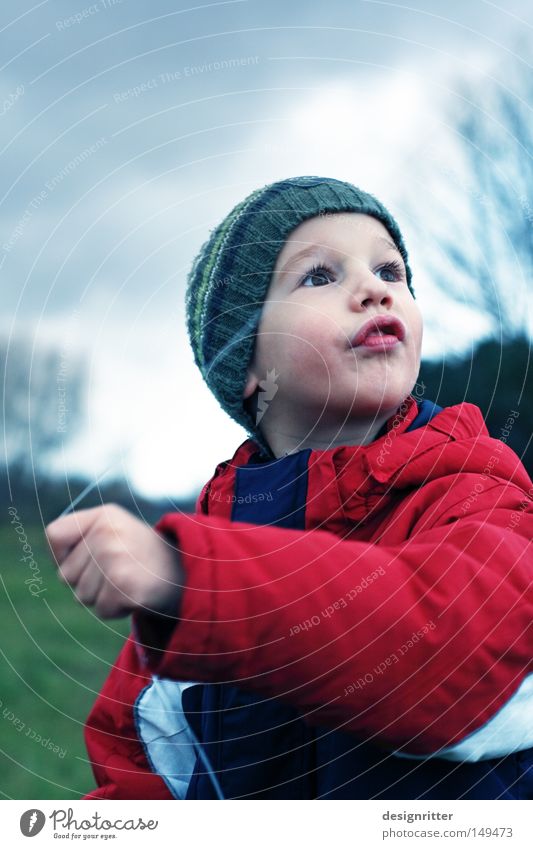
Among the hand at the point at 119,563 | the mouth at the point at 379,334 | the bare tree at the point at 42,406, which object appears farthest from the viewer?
the bare tree at the point at 42,406

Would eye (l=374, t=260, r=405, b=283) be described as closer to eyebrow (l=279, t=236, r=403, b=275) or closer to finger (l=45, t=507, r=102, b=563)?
eyebrow (l=279, t=236, r=403, b=275)

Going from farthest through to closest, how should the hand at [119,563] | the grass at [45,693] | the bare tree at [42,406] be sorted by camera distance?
the grass at [45,693] < the bare tree at [42,406] < the hand at [119,563]

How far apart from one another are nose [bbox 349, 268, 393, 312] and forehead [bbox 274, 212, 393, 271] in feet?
0.08

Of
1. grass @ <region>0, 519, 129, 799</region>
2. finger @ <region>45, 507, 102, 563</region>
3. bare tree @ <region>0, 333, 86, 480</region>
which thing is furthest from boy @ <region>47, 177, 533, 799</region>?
grass @ <region>0, 519, 129, 799</region>

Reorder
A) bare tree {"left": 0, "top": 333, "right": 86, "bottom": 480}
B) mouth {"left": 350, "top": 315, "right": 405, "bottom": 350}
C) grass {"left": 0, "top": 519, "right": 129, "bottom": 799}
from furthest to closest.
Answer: grass {"left": 0, "top": 519, "right": 129, "bottom": 799}
bare tree {"left": 0, "top": 333, "right": 86, "bottom": 480}
mouth {"left": 350, "top": 315, "right": 405, "bottom": 350}

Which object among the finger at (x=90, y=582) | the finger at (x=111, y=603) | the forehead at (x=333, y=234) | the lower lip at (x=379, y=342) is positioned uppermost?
the forehead at (x=333, y=234)

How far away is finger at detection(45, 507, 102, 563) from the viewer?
1.23ft

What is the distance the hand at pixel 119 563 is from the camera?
362 mm

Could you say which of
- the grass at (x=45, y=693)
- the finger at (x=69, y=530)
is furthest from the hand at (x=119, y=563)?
the grass at (x=45, y=693)

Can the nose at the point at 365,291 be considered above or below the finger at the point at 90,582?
above

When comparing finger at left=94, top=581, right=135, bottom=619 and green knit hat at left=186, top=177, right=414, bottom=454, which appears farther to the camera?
green knit hat at left=186, top=177, right=414, bottom=454
